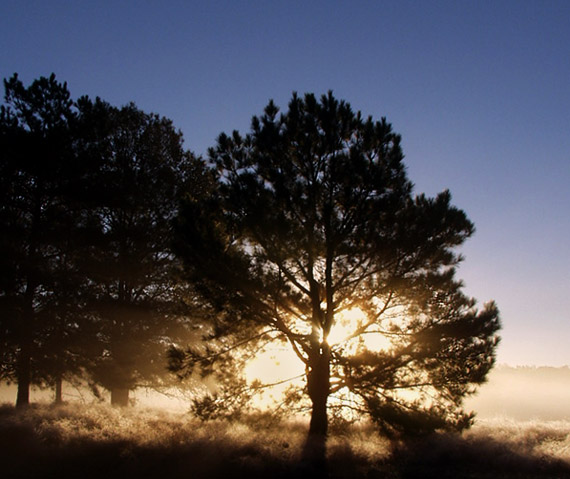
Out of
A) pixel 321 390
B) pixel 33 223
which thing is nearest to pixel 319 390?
pixel 321 390

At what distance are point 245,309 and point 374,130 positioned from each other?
6140mm

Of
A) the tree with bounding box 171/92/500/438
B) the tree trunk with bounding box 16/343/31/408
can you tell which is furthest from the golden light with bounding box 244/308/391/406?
the tree trunk with bounding box 16/343/31/408

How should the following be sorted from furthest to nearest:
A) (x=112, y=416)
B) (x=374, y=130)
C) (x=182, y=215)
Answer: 1. (x=112, y=416)
2. (x=374, y=130)
3. (x=182, y=215)

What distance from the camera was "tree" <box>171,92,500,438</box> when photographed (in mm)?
11898

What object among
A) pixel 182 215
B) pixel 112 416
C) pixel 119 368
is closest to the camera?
pixel 182 215

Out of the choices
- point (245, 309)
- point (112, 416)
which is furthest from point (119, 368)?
point (245, 309)

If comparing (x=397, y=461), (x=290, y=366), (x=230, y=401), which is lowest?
(x=397, y=461)

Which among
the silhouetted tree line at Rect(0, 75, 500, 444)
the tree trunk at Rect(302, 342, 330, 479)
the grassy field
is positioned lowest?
the grassy field

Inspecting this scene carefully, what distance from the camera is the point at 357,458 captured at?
35.6 ft

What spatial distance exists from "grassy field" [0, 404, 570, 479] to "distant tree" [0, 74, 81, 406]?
7.03 feet

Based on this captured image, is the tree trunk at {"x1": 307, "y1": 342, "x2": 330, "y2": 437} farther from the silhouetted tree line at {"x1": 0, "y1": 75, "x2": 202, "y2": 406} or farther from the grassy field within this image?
the silhouetted tree line at {"x1": 0, "y1": 75, "x2": 202, "y2": 406}

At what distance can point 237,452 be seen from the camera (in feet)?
36.3

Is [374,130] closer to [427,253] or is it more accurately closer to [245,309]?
[427,253]

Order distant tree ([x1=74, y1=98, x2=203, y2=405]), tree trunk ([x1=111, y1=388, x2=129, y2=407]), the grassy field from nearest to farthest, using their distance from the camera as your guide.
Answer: the grassy field
distant tree ([x1=74, y1=98, x2=203, y2=405])
tree trunk ([x1=111, y1=388, x2=129, y2=407])
